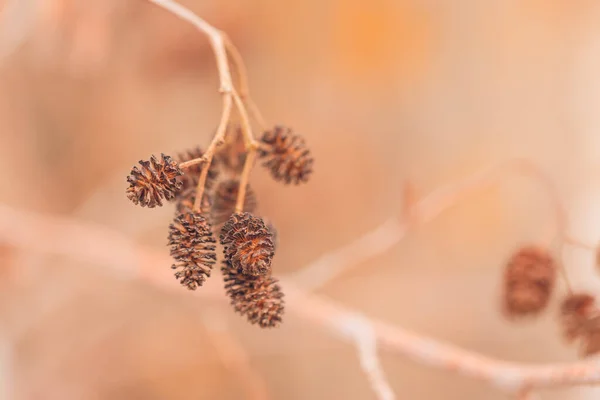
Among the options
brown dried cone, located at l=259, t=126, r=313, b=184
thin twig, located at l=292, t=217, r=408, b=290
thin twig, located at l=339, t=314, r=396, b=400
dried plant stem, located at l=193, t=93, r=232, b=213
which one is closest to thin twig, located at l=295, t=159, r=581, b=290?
thin twig, located at l=292, t=217, r=408, b=290

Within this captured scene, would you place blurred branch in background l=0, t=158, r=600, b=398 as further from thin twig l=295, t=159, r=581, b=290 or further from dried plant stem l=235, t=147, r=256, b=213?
dried plant stem l=235, t=147, r=256, b=213

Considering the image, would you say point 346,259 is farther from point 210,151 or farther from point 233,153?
point 210,151

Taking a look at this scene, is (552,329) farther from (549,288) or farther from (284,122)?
(549,288)

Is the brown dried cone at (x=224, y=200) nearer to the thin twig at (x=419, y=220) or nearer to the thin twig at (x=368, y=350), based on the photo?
the thin twig at (x=368, y=350)

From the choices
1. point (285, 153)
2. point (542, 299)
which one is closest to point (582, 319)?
point (542, 299)

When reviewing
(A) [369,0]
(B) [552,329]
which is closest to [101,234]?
(A) [369,0]
